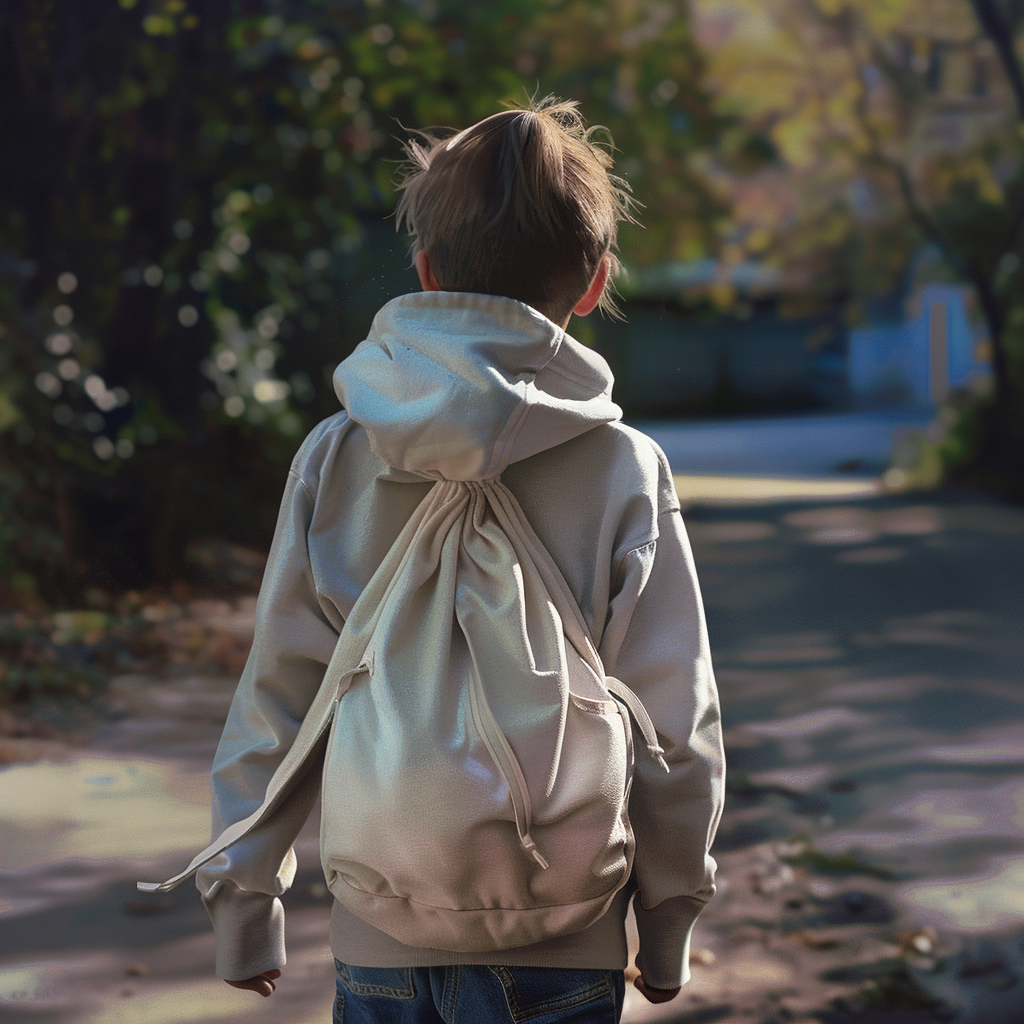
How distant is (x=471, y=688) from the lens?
0.93 metres

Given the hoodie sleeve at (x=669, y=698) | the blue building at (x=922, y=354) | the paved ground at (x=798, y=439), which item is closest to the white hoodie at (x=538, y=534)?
the hoodie sleeve at (x=669, y=698)

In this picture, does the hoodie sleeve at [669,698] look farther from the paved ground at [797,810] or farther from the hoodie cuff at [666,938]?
the paved ground at [797,810]

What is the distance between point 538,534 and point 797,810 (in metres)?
2.43

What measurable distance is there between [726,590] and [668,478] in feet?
11.4

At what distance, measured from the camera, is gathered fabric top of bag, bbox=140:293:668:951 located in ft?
2.94

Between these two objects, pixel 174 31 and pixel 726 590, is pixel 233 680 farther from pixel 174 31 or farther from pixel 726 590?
pixel 174 31

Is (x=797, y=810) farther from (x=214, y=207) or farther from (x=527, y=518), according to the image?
(x=214, y=207)

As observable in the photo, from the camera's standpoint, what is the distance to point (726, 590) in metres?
4.46

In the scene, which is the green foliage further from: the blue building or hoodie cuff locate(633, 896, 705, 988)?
hoodie cuff locate(633, 896, 705, 988)

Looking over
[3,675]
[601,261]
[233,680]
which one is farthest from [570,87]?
[601,261]

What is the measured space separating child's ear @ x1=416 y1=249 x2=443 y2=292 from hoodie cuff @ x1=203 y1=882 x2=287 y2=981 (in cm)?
58

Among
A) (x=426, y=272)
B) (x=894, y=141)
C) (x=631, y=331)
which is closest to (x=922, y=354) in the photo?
(x=894, y=141)

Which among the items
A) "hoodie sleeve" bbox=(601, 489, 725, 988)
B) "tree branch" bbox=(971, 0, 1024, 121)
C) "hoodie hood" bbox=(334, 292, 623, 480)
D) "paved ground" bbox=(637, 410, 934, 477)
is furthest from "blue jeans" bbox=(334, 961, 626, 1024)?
"tree branch" bbox=(971, 0, 1024, 121)

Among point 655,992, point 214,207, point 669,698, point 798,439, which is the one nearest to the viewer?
point 669,698
